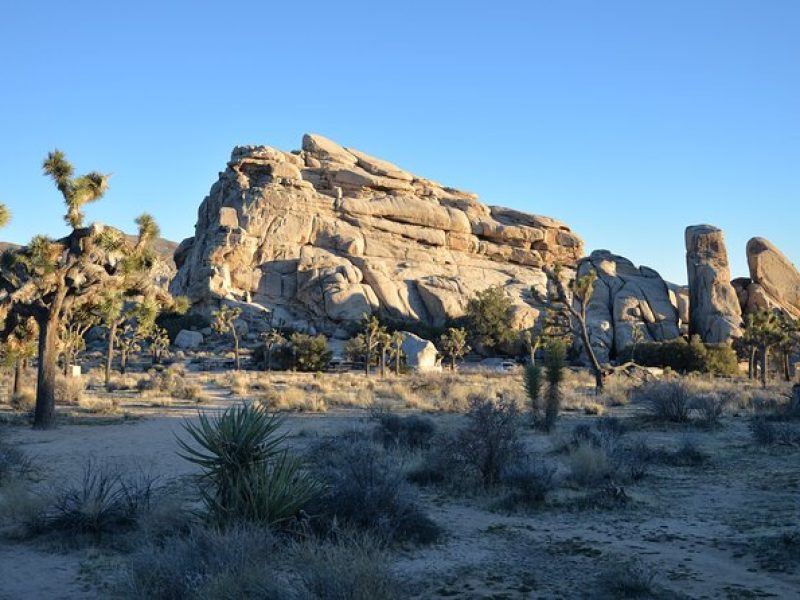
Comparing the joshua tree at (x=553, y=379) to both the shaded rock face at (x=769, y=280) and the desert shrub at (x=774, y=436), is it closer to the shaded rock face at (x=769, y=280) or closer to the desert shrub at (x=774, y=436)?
the desert shrub at (x=774, y=436)

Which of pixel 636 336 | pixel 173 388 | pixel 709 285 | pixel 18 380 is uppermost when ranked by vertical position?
pixel 709 285

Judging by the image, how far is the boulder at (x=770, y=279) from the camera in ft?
200

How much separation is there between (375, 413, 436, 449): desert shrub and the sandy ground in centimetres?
369

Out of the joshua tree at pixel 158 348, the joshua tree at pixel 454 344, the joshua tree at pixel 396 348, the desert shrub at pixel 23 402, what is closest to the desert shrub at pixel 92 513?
the desert shrub at pixel 23 402

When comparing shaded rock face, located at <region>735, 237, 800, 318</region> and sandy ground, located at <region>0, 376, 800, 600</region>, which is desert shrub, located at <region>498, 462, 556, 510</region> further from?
shaded rock face, located at <region>735, 237, 800, 318</region>

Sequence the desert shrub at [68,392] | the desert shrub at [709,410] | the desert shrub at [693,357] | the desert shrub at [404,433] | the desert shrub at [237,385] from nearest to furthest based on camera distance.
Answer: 1. the desert shrub at [404,433]
2. the desert shrub at [709,410]
3. the desert shrub at [68,392]
4. the desert shrub at [237,385]
5. the desert shrub at [693,357]

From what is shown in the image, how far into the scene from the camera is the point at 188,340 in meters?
60.2

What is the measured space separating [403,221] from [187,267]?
79.5ft

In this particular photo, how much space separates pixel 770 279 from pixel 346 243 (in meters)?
39.6

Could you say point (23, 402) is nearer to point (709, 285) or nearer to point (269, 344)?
point (269, 344)

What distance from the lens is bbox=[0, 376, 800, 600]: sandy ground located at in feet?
18.8

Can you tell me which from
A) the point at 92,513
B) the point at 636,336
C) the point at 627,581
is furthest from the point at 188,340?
the point at 627,581

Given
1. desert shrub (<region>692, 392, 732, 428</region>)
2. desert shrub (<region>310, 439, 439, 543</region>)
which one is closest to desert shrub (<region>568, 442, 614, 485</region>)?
desert shrub (<region>310, 439, 439, 543</region>)

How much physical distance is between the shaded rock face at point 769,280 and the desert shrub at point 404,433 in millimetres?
54203
